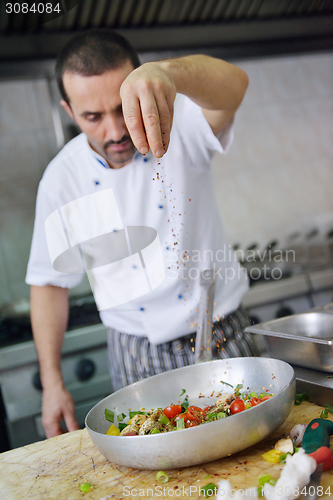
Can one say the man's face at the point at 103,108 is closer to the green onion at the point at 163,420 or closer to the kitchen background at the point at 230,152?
the kitchen background at the point at 230,152

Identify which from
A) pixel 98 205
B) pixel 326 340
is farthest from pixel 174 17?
pixel 326 340

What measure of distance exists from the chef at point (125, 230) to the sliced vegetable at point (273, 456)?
61 cm

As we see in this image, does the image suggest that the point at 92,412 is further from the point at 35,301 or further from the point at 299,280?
the point at 299,280

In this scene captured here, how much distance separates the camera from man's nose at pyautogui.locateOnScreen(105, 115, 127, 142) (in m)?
1.23

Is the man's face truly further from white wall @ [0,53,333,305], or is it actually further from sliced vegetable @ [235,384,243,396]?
white wall @ [0,53,333,305]

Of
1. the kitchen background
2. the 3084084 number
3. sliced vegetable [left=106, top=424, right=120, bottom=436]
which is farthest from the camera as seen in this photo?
the kitchen background

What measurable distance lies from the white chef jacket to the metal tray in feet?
1.05

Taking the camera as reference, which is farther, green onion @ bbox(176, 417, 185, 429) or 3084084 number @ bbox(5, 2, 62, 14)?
3084084 number @ bbox(5, 2, 62, 14)

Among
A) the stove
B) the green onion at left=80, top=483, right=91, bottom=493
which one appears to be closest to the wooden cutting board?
the green onion at left=80, top=483, right=91, bottom=493

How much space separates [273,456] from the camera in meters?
0.65

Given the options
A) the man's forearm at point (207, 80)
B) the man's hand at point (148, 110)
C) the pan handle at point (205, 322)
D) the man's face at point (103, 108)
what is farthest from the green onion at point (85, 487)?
the man's face at point (103, 108)

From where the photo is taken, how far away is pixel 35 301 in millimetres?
1430

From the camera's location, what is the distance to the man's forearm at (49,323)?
1.37 meters

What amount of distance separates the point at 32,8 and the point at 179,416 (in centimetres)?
134
